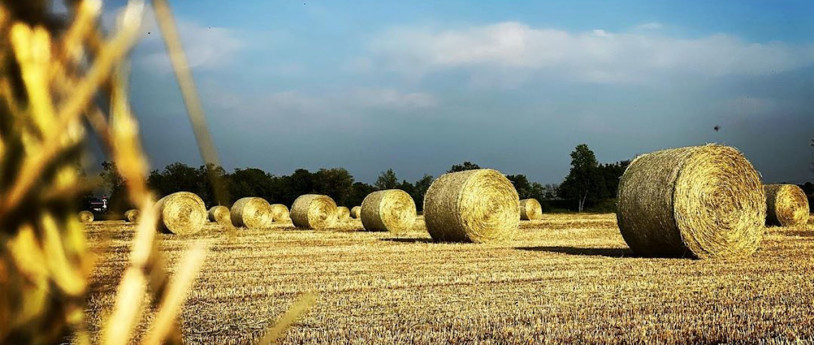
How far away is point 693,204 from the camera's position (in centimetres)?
1186

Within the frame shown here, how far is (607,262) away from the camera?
434 inches

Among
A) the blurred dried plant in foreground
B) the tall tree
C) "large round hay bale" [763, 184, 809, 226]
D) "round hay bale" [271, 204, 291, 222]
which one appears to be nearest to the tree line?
the tall tree

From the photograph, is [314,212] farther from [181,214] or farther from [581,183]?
[581,183]

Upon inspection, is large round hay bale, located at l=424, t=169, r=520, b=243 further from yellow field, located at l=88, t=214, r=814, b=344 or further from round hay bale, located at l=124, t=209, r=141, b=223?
round hay bale, located at l=124, t=209, r=141, b=223

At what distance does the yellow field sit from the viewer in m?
5.34

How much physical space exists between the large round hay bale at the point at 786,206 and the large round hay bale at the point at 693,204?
14.0 m

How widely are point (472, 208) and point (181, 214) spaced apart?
11.5 metres

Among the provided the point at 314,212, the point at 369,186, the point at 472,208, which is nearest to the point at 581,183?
the point at 369,186

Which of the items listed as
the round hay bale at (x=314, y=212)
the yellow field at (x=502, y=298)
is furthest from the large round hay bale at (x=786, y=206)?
the round hay bale at (x=314, y=212)

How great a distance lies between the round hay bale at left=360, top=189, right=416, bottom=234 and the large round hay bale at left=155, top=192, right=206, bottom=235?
5.32m

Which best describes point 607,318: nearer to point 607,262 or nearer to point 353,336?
point 353,336

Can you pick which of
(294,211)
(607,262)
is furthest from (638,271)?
(294,211)

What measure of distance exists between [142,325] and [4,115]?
5042 millimetres

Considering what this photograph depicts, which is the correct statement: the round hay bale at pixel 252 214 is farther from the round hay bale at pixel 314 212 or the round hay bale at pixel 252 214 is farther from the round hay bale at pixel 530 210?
the round hay bale at pixel 530 210
